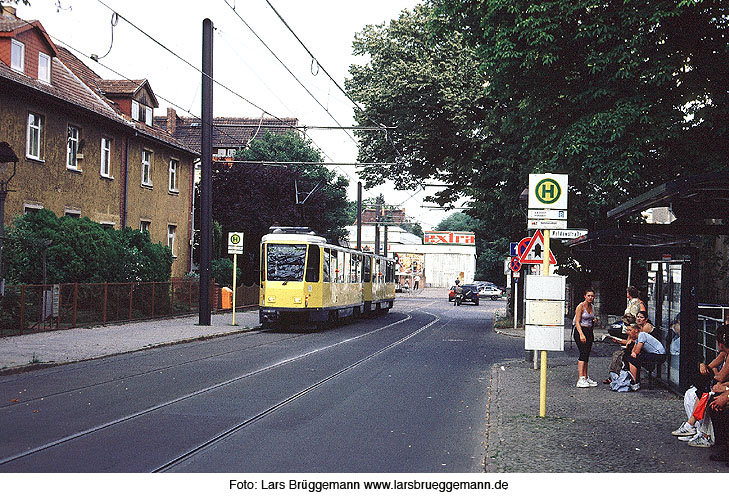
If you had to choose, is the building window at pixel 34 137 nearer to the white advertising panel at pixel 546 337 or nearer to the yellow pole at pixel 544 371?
the yellow pole at pixel 544 371

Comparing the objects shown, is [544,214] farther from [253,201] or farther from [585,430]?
[253,201]

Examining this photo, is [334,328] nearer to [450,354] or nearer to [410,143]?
[410,143]

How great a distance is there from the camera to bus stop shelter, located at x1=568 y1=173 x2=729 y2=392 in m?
10.1

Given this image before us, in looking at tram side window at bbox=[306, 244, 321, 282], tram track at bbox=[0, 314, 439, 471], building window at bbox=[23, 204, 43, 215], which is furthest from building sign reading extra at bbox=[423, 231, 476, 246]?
tram track at bbox=[0, 314, 439, 471]

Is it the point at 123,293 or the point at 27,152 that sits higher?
the point at 27,152

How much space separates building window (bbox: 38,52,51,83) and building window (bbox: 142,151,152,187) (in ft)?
24.8

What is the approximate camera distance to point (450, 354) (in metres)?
20.0

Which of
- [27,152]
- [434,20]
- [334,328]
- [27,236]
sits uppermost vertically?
[434,20]

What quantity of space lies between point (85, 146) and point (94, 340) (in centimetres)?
1361

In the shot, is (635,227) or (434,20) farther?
(434,20)

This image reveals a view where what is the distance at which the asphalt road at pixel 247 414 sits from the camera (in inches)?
290

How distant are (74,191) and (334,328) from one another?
10.5 metres

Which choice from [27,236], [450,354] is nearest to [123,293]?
[27,236]

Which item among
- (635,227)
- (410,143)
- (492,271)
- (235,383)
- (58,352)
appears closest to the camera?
(635,227)
